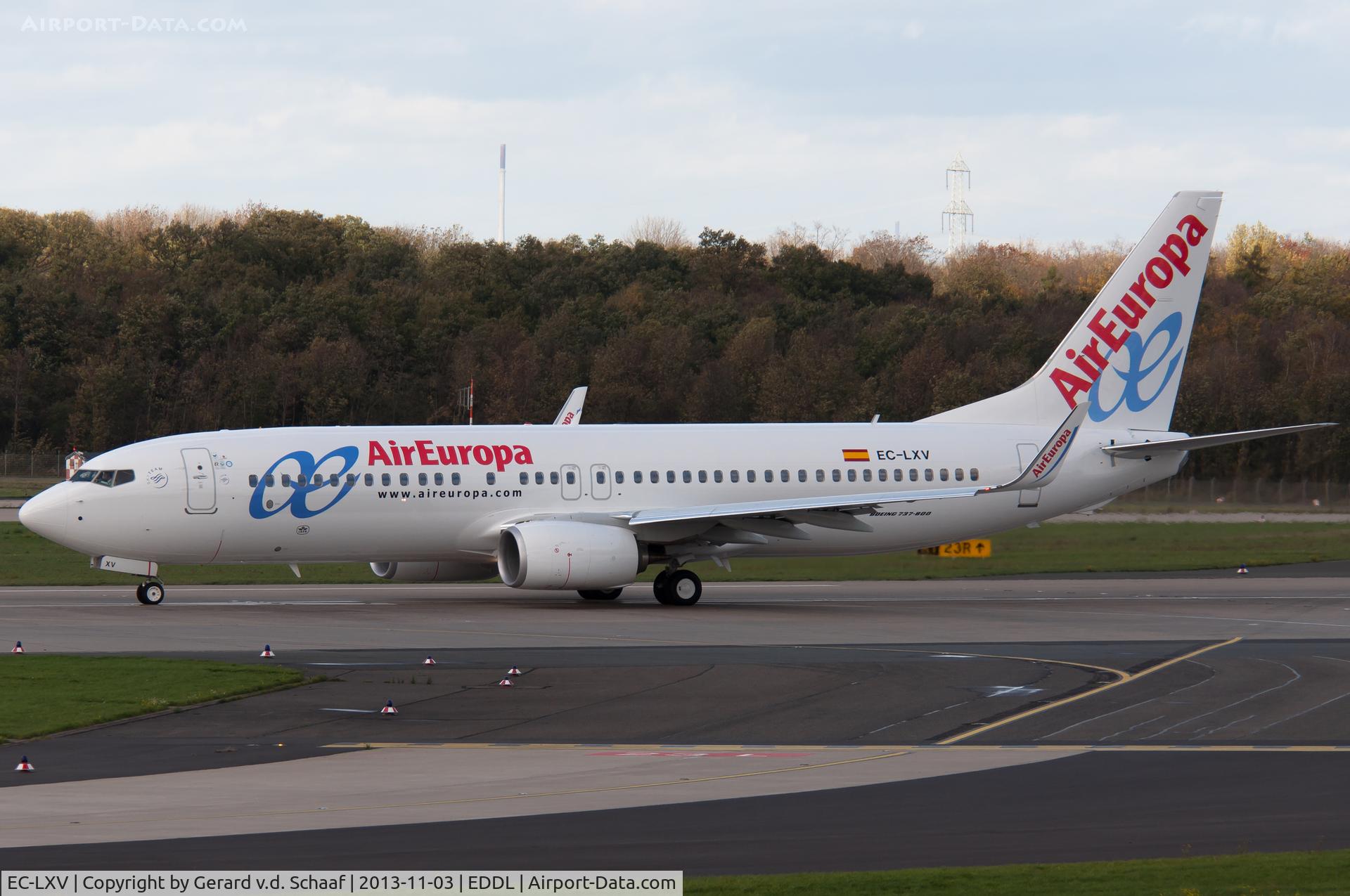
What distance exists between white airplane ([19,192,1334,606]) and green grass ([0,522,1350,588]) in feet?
17.4

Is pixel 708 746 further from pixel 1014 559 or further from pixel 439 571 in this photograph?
pixel 1014 559

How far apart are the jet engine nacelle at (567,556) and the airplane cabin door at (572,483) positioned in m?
1.19

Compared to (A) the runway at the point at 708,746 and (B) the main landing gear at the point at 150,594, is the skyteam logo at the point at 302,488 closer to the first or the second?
(A) the runway at the point at 708,746

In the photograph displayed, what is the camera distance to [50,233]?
101 m

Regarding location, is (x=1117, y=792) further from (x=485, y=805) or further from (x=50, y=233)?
(x=50, y=233)

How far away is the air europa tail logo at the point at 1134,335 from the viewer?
37094mm

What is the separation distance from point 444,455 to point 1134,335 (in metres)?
16.6

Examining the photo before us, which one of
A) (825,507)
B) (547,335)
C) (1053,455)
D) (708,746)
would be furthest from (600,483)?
(547,335)

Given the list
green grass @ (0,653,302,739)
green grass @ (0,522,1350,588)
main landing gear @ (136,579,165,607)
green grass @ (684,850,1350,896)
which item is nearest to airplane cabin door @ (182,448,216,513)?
main landing gear @ (136,579,165,607)

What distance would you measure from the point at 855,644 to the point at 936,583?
13756 mm

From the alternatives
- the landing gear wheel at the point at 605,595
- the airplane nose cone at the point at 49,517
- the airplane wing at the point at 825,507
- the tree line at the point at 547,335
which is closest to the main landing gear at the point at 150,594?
the airplane nose cone at the point at 49,517

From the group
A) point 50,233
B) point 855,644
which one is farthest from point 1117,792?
point 50,233

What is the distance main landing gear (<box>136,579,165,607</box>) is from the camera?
32.2m

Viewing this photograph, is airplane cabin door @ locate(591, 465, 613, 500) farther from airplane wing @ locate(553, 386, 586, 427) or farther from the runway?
airplane wing @ locate(553, 386, 586, 427)
